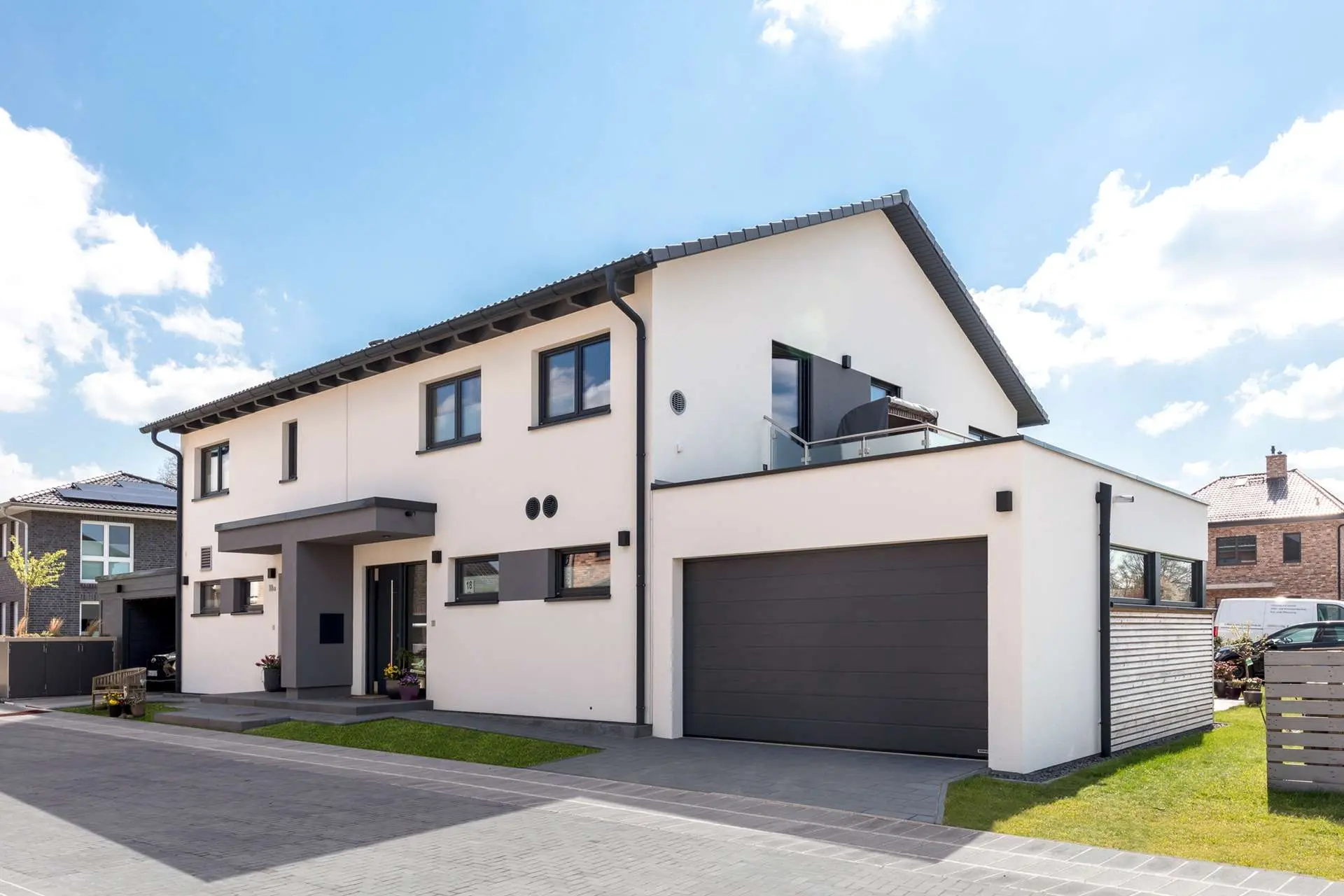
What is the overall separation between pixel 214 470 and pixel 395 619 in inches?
301

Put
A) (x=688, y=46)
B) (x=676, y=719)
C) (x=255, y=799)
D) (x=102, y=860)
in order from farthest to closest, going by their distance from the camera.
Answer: (x=688, y=46) → (x=676, y=719) → (x=255, y=799) → (x=102, y=860)

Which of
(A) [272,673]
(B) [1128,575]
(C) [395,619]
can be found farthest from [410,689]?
(B) [1128,575]

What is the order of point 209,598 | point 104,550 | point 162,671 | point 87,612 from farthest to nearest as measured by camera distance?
1. point 87,612
2. point 104,550
3. point 162,671
4. point 209,598

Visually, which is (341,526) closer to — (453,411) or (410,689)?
(453,411)

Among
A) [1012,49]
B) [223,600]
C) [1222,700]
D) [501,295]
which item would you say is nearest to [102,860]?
[501,295]

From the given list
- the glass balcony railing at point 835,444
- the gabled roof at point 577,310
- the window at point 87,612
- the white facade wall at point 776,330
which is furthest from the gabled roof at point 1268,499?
the window at point 87,612

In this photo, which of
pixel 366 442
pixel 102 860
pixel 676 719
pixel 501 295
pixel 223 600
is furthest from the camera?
pixel 223 600

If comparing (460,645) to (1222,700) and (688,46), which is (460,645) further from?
(1222,700)

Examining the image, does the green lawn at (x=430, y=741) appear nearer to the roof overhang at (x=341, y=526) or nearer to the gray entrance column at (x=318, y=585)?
the gray entrance column at (x=318, y=585)

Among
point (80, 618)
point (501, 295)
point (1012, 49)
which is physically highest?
point (1012, 49)

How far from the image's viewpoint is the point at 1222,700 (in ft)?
60.1

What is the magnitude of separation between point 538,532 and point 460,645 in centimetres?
236

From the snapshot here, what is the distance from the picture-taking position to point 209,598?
2153cm

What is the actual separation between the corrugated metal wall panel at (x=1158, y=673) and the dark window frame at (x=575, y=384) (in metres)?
6.53
